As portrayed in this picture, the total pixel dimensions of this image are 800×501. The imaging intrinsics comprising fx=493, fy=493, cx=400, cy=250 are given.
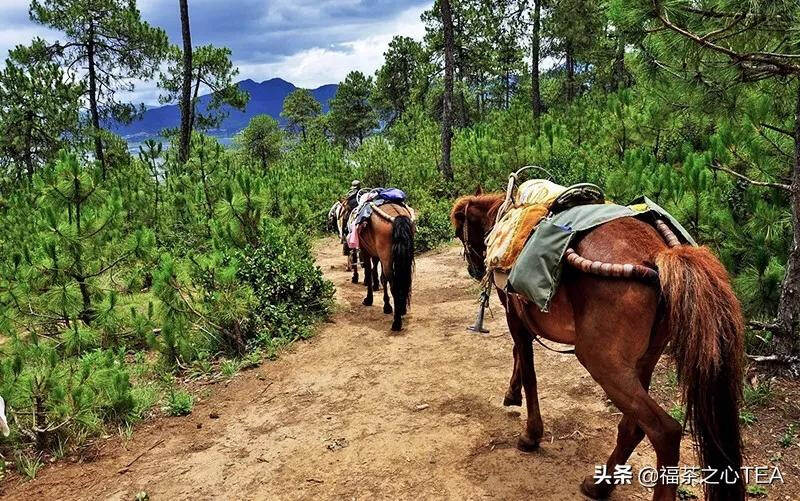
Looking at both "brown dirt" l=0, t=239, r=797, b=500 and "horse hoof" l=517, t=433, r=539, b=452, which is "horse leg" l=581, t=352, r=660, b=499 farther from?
"horse hoof" l=517, t=433, r=539, b=452

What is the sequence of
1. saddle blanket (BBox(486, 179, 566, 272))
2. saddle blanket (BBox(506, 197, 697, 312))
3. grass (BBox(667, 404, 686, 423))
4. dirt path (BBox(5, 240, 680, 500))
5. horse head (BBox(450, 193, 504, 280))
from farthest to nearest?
1. horse head (BBox(450, 193, 504, 280))
2. grass (BBox(667, 404, 686, 423))
3. dirt path (BBox(5, 240, 680, 500))
4. saddle blanket (BBox(486, 179, 566, 272))
5. saddle blanket (BBox(506, 197, 697, 312))

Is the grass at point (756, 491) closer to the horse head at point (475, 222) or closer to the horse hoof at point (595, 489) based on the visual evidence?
the horse hoof at point (595, 489)

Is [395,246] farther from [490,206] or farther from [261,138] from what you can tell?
[261,138]

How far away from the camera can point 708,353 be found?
→ 6.89 feet

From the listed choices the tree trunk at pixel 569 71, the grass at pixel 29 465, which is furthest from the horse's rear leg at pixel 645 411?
the tree trunk at pixel 569 71

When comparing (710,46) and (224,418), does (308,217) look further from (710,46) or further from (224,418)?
(710,46)

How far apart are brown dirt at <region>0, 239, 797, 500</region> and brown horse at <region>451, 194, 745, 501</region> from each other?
64 centimetres

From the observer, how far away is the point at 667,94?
13.7 feet

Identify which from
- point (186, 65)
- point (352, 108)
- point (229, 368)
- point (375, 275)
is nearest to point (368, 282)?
point (375, 275)

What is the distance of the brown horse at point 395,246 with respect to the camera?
5.83 meters

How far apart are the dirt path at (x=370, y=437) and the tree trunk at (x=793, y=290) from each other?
137cm

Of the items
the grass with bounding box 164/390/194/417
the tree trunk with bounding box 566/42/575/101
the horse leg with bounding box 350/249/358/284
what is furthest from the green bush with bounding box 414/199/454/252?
the tree trunk with bounding box 566/42/575/101

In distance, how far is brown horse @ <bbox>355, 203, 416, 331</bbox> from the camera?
5828 millimetres

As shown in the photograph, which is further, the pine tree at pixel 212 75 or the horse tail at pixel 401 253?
the pine tree at pixel 212 75
